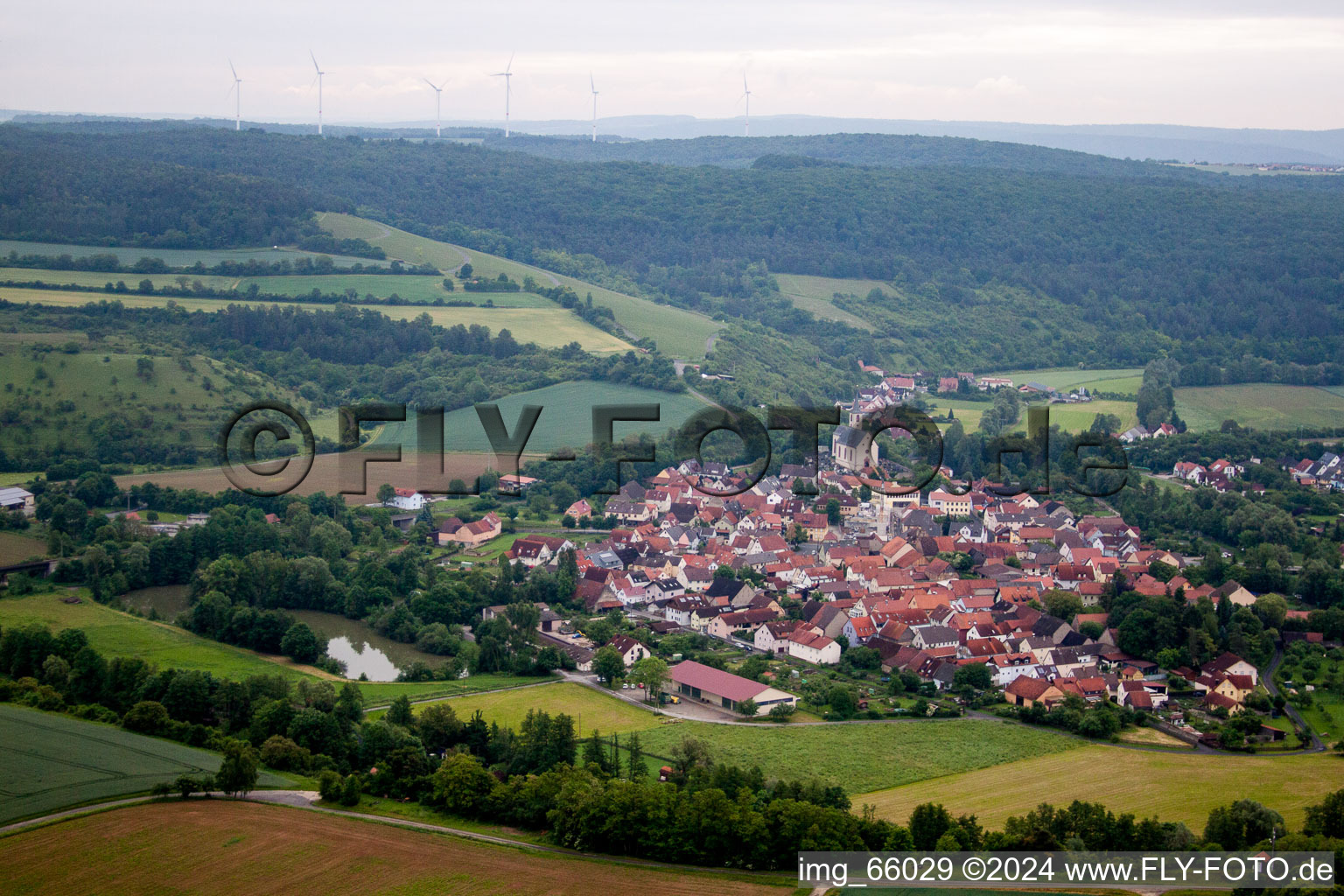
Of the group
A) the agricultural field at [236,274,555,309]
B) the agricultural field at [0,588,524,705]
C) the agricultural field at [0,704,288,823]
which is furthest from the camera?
the agricultural field at [236,274,555,309]

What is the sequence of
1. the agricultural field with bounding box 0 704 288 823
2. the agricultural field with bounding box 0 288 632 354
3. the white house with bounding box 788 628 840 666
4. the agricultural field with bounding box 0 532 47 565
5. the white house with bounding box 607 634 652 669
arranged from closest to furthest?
the agricultural field with bounding box 0 704 288 823 < the white house with bounding box 607 634 652 669 < the white house with bounding box 788 628 840 666 < the agricultural field with bounding box 0 532 47 565 < the agricultural field with bounding box 0 288 632 354

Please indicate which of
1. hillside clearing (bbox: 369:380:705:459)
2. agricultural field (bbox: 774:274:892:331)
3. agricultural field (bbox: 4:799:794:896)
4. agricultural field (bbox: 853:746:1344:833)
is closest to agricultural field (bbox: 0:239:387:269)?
hillside clearing (bbox: 369:380:705:459)

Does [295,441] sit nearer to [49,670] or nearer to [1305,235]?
[49,670]

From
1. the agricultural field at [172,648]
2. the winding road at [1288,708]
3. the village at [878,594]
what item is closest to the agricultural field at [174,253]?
the village at [878,594]

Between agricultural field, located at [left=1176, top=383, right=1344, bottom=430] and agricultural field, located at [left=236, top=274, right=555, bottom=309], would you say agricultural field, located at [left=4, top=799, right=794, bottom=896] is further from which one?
agricultural field, located at [left=236, top=274, right=555, bottom=309]

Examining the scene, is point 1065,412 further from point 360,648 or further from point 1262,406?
point 360,648

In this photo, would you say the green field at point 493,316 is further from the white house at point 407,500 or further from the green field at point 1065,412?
the white house at point 407,500
